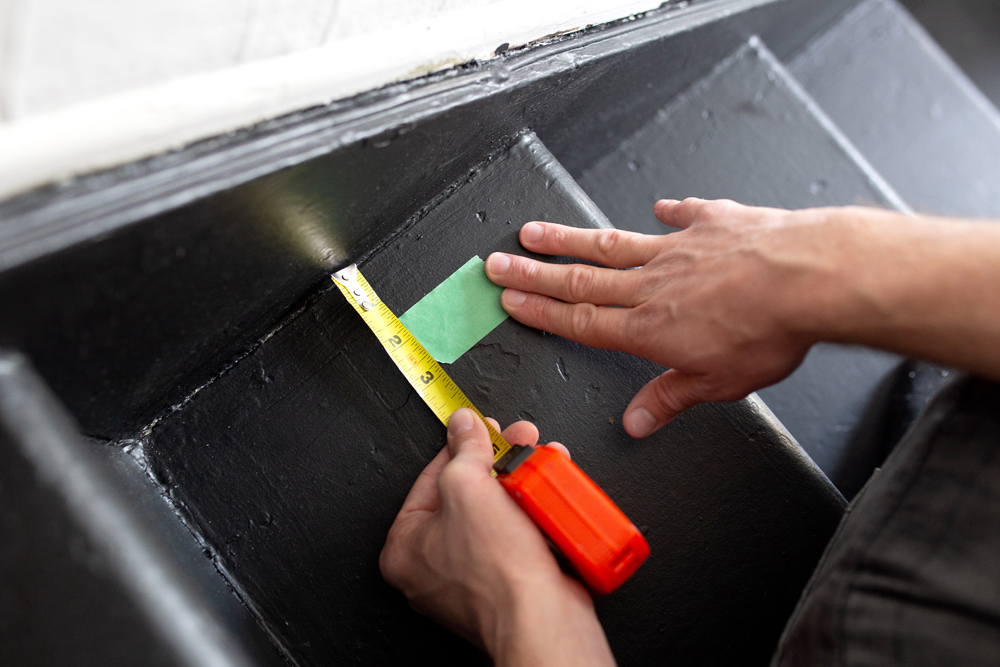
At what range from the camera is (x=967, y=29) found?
2697 mm

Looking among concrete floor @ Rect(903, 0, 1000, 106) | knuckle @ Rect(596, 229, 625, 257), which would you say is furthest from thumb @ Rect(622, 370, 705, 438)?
concrete floor @ Rect(903, 0, 1000, 106)

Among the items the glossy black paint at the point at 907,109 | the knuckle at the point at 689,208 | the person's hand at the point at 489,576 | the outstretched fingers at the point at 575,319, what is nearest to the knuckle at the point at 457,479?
the person's hand at the point at 489,576

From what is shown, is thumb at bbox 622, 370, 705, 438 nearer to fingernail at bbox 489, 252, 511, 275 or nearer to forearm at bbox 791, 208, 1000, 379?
forearm at bbox 791, 208, 1000, 379

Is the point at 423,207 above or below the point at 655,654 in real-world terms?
above

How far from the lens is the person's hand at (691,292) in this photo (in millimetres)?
891

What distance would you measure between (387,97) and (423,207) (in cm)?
32

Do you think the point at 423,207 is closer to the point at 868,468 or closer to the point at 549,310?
the point at 549,310

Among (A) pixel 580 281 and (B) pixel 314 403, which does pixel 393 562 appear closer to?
(B) pixel 314 403

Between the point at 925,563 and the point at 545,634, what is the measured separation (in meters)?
0.53

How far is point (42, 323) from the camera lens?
2.07ft

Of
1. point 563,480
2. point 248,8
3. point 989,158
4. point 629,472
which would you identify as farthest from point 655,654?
point 989,158

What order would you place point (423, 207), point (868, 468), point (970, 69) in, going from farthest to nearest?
point (970, 69) < point (868, 468) < point (423, 207)

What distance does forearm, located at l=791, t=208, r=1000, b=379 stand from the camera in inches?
29.8

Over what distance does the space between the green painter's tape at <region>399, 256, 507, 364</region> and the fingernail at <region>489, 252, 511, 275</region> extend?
0.03 meters
